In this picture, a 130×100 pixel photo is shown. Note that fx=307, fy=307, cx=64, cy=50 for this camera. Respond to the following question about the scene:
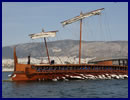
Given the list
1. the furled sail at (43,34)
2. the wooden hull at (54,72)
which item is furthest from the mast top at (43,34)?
the wooden hull at (54,72)

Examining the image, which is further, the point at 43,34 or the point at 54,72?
the point at 43,34

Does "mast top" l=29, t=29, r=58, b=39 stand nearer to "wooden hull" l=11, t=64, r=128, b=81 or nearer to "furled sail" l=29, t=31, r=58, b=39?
"furled sail" l=29, t=31, r=58, b=39

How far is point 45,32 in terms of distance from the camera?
5631cm

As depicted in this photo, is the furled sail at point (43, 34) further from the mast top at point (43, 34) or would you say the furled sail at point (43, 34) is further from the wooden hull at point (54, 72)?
the wooden hull at point (54, 72)

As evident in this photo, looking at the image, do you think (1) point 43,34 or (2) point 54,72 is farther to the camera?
(1) point 43,34

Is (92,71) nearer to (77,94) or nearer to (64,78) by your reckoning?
(64,78)

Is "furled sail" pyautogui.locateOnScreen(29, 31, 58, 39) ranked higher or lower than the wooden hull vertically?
higher

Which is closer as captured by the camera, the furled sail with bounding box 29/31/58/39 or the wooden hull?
the wooden hull

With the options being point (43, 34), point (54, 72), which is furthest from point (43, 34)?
point (54, 72)

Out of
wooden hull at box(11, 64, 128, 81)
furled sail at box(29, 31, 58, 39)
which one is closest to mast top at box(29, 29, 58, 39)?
furled sail at box(29, 31, 58, 39)

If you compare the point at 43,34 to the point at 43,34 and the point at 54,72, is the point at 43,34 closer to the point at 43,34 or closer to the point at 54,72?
the point at 43,34

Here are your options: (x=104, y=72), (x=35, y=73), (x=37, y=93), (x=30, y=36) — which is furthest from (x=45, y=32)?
(x=37, y=93)

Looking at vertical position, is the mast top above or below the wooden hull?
above

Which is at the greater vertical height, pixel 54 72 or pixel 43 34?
pixel 43 34
